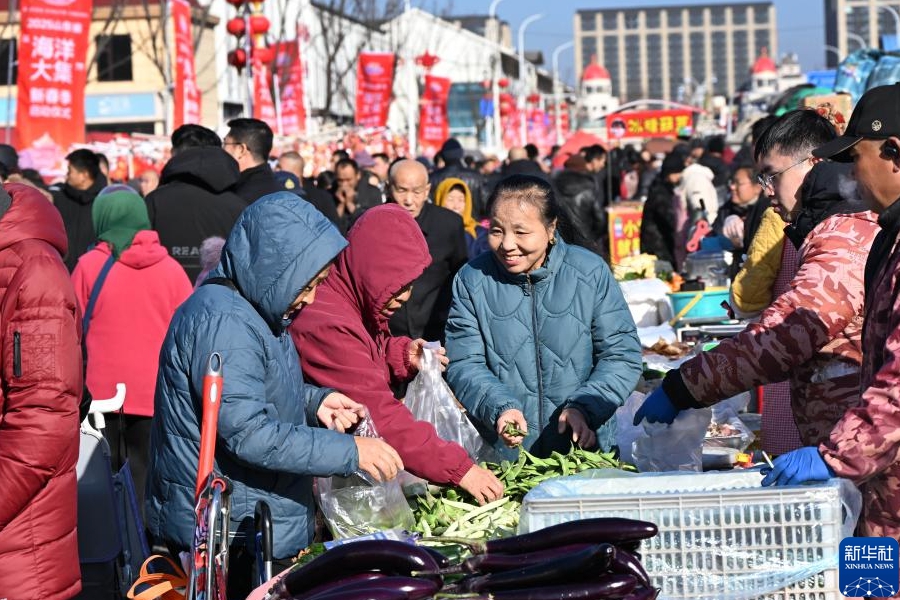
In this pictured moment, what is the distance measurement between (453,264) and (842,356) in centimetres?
409

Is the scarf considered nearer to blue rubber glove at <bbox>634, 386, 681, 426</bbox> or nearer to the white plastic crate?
blue rubber glove at <bbox>634, 386, 681, 426</bbox>

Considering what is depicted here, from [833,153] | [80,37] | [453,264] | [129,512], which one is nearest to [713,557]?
[833,153]

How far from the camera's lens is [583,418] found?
459cm

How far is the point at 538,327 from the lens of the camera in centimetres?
484

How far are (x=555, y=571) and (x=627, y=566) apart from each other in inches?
6.6

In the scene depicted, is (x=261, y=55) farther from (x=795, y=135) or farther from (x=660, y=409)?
(x=660, y=409)

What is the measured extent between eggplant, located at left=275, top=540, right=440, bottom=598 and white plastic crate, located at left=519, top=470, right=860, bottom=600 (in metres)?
0.38

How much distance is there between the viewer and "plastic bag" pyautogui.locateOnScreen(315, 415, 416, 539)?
388 cm

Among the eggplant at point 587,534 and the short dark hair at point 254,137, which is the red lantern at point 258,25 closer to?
the short dark hair at point 254,137

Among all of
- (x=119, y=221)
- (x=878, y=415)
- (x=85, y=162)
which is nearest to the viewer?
(x=878, y=415)

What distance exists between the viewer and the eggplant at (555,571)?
2799 mm

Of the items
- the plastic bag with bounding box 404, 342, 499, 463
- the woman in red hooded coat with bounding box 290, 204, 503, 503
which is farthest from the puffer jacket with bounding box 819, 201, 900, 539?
the plastic bag with bounding box 404, 342, 499, 463

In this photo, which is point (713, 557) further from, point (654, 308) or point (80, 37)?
point (80, 37)

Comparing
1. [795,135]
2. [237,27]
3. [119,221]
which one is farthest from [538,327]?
[237,27]
